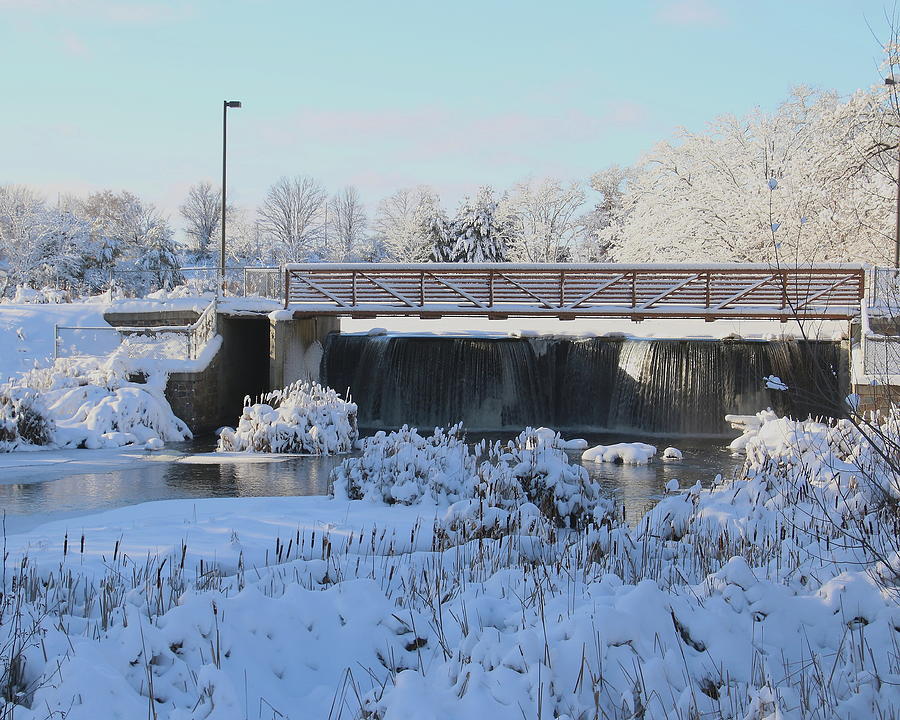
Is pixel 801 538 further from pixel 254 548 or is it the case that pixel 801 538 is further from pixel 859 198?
pixel 859 198

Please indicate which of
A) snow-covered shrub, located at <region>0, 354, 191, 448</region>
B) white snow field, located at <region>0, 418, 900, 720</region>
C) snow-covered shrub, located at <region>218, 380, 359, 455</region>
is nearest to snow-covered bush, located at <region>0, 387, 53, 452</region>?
snow-covered shrub, located at <region>0, 354, 191, 448</region>

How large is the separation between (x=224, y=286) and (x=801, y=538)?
16879 mm

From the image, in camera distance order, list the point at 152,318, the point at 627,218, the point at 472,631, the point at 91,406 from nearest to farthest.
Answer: the point at 472,631, the point at 91,406, the point at 152,318, the point at 627,218

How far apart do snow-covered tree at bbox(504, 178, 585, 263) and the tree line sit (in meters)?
0.08

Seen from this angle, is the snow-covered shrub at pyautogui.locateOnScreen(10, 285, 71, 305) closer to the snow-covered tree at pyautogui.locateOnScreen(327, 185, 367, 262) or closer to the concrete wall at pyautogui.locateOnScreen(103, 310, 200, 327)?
the concrete wall at pyautogui.locateOnScreen(103, 310, 200, 327)

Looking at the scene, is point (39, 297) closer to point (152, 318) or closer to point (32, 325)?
point (32, 325)

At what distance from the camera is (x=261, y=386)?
22.3 m

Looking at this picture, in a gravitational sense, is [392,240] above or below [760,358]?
above

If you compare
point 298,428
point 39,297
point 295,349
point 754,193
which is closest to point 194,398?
point 295,349

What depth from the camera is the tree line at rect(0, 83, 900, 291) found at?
23484 millimetres

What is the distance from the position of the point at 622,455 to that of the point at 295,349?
894 cm

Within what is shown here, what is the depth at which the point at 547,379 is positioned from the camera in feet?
68.8

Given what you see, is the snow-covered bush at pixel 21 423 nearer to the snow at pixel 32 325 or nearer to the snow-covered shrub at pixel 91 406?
the snow-covered shrub at pixel 91 406

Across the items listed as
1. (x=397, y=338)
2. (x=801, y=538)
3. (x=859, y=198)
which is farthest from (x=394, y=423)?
(x=801, y=538)
